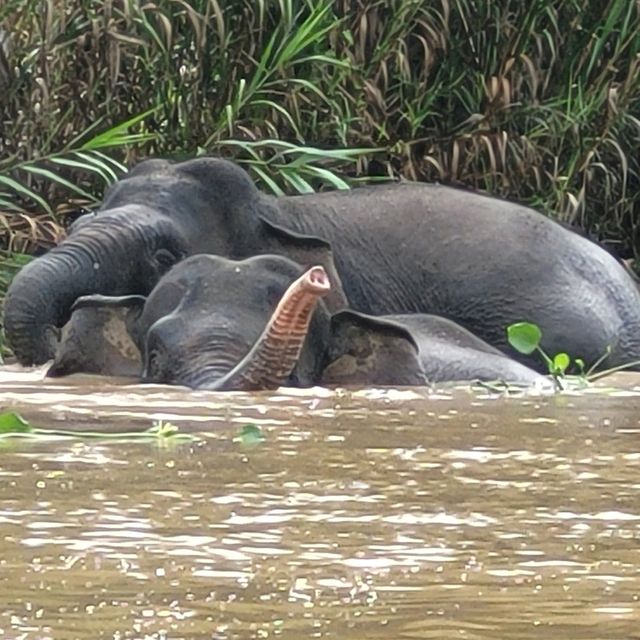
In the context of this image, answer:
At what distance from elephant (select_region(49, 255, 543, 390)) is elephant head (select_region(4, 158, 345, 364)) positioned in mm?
371

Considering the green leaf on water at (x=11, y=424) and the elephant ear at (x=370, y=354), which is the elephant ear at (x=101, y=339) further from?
the green leaf on water at (x=11, y=424)

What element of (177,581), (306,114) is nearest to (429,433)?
(177,581)

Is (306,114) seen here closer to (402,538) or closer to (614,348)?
(614,348)

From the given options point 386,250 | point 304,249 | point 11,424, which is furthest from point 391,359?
point 11,424

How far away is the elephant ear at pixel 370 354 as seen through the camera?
5.84 metres

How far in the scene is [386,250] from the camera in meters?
7.38

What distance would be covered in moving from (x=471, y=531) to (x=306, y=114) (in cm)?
594

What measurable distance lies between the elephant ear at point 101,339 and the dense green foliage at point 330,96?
169 cm

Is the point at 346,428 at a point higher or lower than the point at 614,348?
higher

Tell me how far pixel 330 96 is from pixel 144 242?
5.79ft

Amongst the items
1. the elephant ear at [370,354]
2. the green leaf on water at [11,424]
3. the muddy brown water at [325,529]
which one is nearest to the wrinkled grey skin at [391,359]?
the elephant ear at [370,354]

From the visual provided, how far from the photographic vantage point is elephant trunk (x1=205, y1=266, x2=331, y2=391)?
16.8 ft

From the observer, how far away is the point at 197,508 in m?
2.78

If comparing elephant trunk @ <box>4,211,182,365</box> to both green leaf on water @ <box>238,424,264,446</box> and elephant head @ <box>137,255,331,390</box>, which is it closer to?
elephant head @ <box>137,255,331,390</box>
